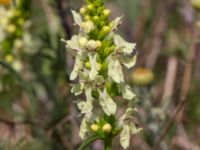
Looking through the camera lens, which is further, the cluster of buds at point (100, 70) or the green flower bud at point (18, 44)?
the green flower bud at point (18, 44)

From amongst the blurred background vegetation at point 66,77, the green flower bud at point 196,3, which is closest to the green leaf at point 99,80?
the blurred background vegetation at point 66,77

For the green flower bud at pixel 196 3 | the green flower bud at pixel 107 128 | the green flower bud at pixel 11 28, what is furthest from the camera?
the green flower bud at pixel 11 28

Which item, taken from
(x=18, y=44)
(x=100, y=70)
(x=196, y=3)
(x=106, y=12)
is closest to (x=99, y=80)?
(x=100, y=70)

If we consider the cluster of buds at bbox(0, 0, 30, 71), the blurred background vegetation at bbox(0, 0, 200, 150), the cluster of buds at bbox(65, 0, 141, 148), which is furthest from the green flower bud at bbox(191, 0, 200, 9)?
the cluster of buds at bbox(65, 0, 141, 148)

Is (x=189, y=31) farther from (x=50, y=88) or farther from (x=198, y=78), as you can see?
(x=50, y=88)

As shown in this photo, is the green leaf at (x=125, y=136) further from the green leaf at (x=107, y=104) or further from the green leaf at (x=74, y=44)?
the green leaf at (x=74, y=44)

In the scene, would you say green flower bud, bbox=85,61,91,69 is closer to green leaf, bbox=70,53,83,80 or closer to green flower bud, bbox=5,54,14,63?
green leaf, bbox=70,53,83,80

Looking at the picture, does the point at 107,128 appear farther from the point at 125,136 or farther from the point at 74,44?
the point at 74,44
